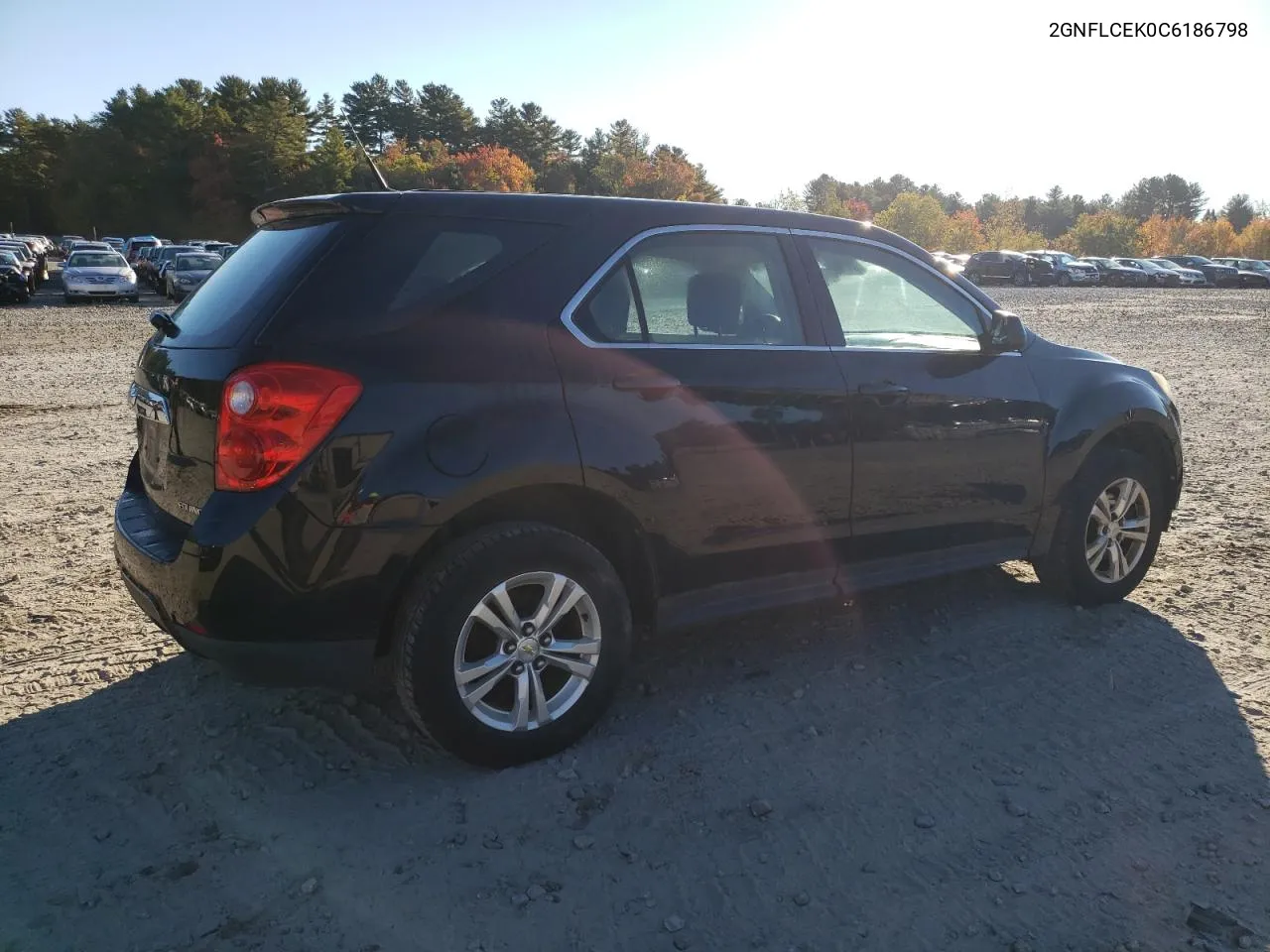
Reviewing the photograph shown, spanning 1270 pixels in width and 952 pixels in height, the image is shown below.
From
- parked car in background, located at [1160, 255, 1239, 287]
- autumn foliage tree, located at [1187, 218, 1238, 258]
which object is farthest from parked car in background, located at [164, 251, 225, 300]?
autumn foliage tree, located at [1187, 218, 1238, 258]

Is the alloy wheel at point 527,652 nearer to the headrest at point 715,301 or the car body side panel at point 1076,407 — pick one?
the headrest at point 715,301

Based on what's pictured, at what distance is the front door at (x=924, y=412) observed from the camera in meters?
4.02

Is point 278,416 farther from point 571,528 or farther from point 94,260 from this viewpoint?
point 94,260

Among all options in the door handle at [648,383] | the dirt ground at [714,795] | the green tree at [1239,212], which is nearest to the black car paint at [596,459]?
the door handle at [648,383]

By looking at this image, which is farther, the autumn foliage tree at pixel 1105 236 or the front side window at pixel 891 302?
the autumn foliage tree at pixel 1105 236

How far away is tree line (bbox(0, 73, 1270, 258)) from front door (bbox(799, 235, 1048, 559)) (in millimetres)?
73437

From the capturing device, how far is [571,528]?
11.3 feet

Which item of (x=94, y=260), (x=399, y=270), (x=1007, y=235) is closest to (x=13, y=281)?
(x=94, y=260)

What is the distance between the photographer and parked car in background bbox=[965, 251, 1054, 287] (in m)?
52.1

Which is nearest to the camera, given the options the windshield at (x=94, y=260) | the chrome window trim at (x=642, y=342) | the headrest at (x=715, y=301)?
the chrome window trim at (x=642, y=342)

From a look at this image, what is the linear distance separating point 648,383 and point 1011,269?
176 feet

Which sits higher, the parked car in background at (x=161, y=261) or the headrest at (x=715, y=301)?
the headrest at (x=715, y=301)

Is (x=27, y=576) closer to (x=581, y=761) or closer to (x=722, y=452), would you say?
(x=581, y=761)

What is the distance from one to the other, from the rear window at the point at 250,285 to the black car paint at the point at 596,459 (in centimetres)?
9
